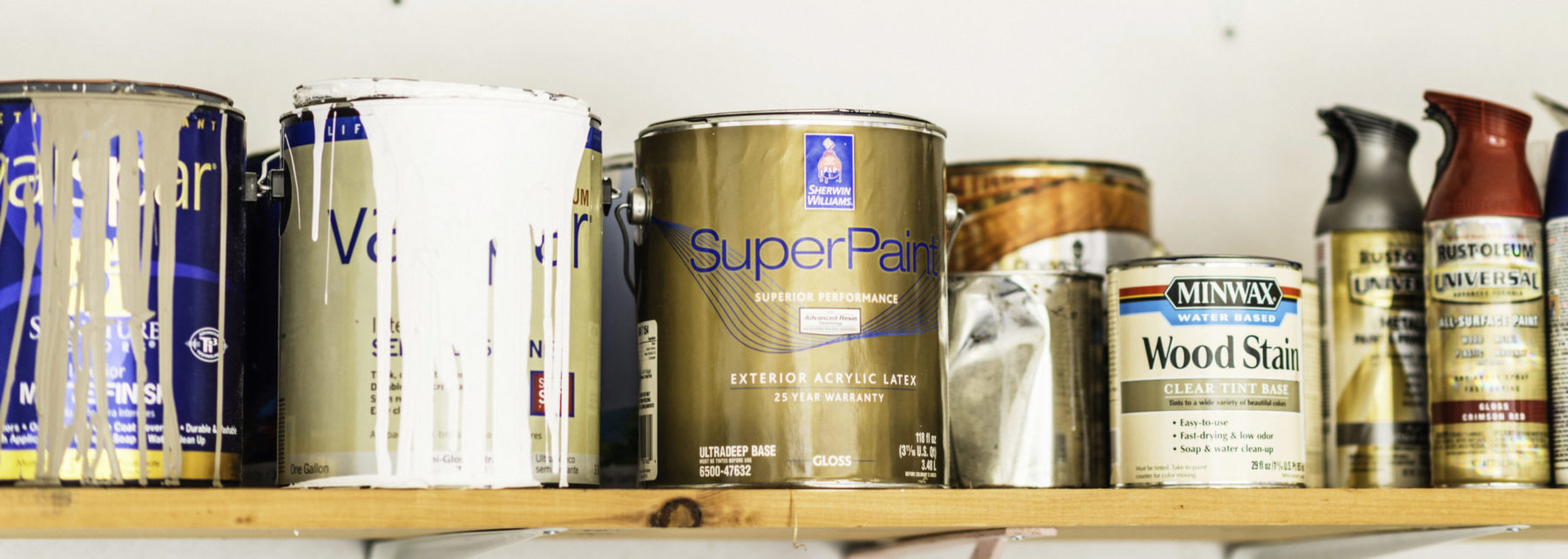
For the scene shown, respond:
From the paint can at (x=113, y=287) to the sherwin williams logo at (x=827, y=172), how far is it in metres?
0.31

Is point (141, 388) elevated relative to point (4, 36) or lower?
Result: lower

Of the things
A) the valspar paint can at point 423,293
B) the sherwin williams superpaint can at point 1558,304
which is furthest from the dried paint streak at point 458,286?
the sherwin williams superpaint can at point 1558,304

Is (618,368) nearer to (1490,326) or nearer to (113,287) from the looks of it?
(113,287)

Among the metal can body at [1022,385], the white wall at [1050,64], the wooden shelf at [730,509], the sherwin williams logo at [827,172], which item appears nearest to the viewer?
the wooden shelf at [730,509]

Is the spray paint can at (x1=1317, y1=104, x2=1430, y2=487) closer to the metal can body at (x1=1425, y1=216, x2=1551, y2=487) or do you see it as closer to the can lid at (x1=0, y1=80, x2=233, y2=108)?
the metal can body at (x1=1425, y1=216, x2=1551, y2=487)

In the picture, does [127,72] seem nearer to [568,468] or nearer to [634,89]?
[634,89]

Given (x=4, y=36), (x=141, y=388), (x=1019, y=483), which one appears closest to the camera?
(x=141, y=388)

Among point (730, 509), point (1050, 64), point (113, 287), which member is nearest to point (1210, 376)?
point (730, 509)

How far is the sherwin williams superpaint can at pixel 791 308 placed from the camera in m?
0.84

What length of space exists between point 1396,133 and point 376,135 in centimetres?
65

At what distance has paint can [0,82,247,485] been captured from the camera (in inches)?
30.5

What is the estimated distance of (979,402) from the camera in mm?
964

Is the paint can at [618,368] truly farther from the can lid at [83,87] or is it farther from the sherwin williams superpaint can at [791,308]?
the can lid at [83,87]

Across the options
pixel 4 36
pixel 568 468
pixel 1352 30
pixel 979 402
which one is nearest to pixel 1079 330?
pixel 979 402
